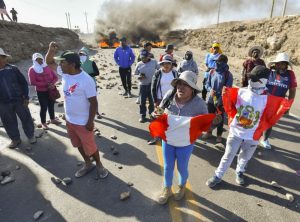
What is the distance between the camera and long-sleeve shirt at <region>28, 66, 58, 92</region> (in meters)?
5.99

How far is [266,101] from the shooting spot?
140 inches

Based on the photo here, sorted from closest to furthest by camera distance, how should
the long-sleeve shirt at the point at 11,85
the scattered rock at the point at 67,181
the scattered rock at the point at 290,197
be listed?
the scattered rock at the point at 290,197 → the scattered rock at the point at 67,181 → the long-sleeve shirt at the point at 11,85

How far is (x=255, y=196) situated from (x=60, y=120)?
5.48 meters

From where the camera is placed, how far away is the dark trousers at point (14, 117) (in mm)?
5246

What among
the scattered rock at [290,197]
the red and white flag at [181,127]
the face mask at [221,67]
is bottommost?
the scattered rock at [290,197]

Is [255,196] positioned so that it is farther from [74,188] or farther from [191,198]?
[74,188]

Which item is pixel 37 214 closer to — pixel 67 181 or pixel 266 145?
pixel 67 181

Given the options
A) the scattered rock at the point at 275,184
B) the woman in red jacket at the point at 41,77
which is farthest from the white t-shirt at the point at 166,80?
the woman in red jacket at the point at 41,77

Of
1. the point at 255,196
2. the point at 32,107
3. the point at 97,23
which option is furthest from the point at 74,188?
the point at 97,23

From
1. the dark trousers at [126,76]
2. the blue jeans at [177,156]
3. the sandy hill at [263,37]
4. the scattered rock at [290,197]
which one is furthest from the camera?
the sandy hill at [263,37]

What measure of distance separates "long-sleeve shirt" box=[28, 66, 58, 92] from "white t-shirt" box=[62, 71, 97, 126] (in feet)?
8.25

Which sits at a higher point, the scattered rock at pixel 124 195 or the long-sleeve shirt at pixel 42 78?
the long-sleeve shirt at pixel 42 78

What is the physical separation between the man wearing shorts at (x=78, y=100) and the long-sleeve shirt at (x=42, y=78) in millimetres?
2448

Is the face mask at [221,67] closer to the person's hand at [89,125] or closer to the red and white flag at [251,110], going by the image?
the red and white flag at [251,110]
